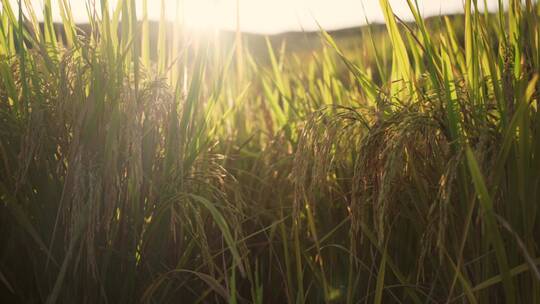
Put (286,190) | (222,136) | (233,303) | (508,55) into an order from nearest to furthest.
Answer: (233,303), (508,55), (286,190), (222,136)

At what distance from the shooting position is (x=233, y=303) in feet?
4.46

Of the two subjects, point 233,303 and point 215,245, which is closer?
point 233,303

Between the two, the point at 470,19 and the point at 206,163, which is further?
the point at 206,163

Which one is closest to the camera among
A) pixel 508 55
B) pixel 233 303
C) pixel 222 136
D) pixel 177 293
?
pixel 233 303

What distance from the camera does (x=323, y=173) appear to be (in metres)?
1.50

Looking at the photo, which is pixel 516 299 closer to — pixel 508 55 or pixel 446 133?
pixel 446 133

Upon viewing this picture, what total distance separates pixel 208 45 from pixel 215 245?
559 millimetres

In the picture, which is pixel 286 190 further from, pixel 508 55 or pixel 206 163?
pixel 508 55

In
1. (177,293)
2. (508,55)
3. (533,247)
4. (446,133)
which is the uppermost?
(508,55)

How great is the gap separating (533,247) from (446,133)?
0.98ft

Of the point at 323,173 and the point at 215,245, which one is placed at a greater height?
the point at 323,173

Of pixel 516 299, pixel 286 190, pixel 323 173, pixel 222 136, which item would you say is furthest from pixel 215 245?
pixel 516 299

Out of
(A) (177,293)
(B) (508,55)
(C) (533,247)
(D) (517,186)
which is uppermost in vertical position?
(B) (508,55)

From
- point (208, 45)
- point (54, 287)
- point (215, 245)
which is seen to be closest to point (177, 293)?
point (215, 245)
